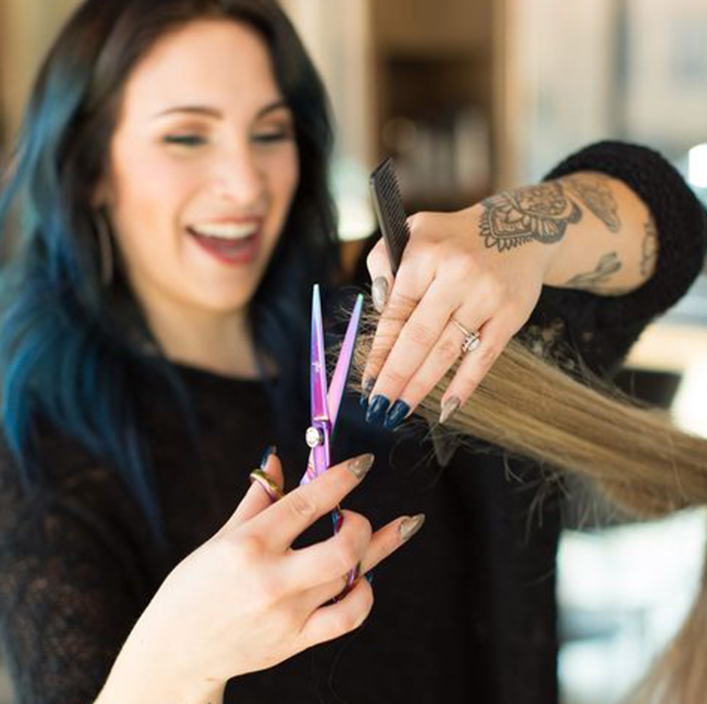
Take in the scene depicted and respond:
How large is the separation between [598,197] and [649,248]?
7 centimetres

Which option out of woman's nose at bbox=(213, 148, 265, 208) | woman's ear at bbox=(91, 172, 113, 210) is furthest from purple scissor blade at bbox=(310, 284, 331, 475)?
woman's ear at bbox=(91, 172, 113, 210)

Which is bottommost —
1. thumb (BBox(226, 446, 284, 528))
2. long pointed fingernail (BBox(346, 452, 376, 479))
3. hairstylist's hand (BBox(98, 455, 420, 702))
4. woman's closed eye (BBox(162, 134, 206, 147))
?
hairstylist's hand (BBox(98, 455, 420, 702))

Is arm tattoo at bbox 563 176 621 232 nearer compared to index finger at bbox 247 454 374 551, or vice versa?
index finger at bbox 247 454 374 551

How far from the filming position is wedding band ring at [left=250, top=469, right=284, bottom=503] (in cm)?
69

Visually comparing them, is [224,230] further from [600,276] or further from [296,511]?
[296,511]

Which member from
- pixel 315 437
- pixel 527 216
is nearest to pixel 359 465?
pixel 315 437

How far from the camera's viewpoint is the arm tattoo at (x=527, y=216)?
78 cm

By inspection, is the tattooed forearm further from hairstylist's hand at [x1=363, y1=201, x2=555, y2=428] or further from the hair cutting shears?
the hair cutting shears

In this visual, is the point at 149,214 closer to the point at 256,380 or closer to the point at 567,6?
the point at 256,380

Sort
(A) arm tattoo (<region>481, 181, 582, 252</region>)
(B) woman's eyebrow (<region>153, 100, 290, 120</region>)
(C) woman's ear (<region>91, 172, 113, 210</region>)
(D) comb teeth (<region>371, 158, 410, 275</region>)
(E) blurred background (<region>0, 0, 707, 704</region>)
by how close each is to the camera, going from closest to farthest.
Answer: (D) comb teeth (<region>371, 158, 410, 275</region>)
(A) arm tattoo (<region>481, 181, 582, 252</region>)
(B) woman's eyebrow (<region>153, 100, 290, 120</region>)
(C) woman's ear (<region>91, 172, 113, 210</region>)
(E) blurred background (<region>0, 0, 707, 704</region>)

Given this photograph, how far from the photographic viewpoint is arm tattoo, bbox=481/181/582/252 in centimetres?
78

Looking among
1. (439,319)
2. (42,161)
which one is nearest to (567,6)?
(42,161)

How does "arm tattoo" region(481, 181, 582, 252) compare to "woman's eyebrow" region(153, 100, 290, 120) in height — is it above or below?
below

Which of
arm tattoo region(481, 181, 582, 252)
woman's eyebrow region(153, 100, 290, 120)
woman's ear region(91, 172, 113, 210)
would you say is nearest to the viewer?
arm tattoo region(481, 181, 582, 252)
